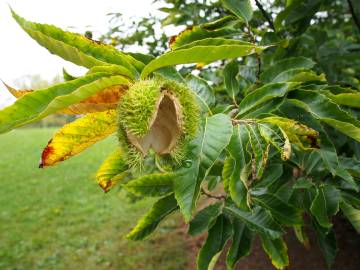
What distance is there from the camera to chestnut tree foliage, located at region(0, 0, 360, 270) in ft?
2.91

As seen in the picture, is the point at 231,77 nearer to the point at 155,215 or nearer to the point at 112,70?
the point at 155,215

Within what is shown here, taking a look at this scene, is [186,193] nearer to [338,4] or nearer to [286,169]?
[286,169]

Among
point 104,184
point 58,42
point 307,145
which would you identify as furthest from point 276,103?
point 58,42

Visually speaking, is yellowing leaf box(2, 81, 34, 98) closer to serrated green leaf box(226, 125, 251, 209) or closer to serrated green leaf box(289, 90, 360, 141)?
serrated green leaf box(226, 125, 251, 209)

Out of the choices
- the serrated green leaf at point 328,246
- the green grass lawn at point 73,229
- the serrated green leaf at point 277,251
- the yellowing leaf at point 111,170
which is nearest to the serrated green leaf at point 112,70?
the yellowing leaf at point 111,170

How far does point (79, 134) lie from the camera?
3.25 ft

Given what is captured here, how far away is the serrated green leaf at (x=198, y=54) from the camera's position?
90 cm

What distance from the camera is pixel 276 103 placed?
127 centimetres

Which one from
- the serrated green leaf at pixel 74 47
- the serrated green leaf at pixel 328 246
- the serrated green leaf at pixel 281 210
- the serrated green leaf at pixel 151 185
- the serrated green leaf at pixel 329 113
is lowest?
the serrated green leaf at pixel 328 246

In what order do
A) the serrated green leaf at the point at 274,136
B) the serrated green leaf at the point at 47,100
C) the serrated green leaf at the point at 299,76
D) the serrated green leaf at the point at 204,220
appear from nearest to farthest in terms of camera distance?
the serrated green leaf at the point at 47,100 < the serrated green leaf at the point at 274,136 < the serrated green leaf at the point at 299,76 < the serrated green leaf at the point at 204,220

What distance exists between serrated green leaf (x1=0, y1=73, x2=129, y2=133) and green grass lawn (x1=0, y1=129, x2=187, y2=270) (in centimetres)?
216

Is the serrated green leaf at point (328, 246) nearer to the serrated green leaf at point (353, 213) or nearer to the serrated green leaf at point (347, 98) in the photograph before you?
the serrated green leaf at point (353, 213)

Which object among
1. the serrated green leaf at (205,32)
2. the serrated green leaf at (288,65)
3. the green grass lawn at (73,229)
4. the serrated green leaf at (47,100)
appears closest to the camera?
the serrated green leaf at (47,100)

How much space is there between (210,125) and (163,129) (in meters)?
0.14
